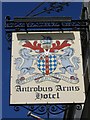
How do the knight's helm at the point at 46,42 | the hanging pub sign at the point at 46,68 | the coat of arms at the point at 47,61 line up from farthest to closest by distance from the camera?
the knight's helm at the point at 46,42
the coat of arms at the point at 47,61
the hanging pub sign at the point at 46,68

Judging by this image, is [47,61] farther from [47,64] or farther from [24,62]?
[24,62]

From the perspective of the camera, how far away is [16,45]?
34.9 ft

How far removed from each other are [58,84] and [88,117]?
227 cm

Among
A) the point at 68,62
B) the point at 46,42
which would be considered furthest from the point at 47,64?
the point at 46,42

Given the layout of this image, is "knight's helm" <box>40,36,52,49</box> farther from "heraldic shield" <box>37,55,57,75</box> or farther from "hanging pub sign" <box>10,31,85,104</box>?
"heraldic shield" <box>37,55,57,75</box>

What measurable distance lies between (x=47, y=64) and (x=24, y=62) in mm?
611

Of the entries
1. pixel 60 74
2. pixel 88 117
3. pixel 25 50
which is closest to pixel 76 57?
pixel 60 74

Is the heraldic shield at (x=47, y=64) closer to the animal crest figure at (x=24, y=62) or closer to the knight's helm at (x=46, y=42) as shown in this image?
the animal crest figure at (x=24, y=62)

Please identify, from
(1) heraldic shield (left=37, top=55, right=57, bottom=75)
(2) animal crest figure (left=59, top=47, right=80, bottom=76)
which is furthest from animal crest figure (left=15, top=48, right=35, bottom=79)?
(2) animal crest figure (left=59, top=47, right=80, bottom=76)

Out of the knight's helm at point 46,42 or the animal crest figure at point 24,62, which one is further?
the knight's helm at point 46,42

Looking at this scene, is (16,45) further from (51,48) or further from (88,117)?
(88,117)

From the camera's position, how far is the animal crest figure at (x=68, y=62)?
10.1 meters

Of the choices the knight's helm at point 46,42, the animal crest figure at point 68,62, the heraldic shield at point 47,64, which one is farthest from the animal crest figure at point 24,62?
the animal crest figure at point 68,62

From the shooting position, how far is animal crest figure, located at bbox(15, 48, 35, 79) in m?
10.1
